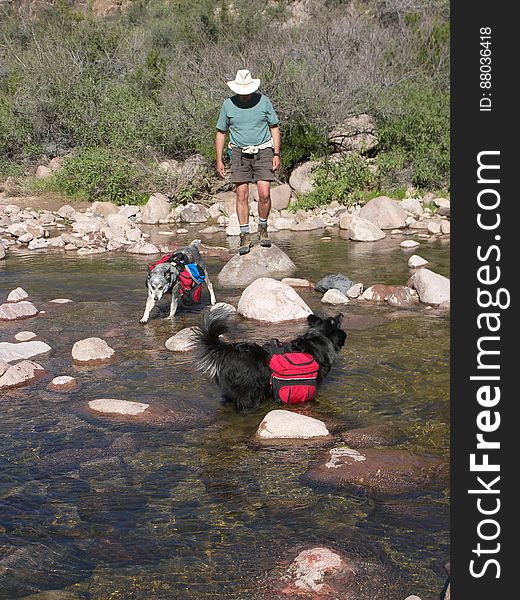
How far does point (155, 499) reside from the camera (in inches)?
156

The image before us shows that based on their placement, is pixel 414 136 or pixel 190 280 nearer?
pixel 190 280

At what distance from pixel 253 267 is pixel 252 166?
1.57 meters

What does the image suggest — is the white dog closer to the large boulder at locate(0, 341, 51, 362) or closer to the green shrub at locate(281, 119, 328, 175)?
the large boulder at locate(0, 341, 51, 362)

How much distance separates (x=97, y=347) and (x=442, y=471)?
3.54m

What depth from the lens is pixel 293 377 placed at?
5230 mm

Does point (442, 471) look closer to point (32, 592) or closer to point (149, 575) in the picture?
point (149, 575)

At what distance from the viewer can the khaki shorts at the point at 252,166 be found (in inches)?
374

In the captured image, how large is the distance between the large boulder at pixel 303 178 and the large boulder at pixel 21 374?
13.0 m

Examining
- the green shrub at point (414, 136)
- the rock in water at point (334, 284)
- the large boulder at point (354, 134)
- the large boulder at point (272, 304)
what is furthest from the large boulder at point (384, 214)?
the large boulder at point (272, 304)

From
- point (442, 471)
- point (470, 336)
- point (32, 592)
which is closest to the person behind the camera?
point (470, 336)

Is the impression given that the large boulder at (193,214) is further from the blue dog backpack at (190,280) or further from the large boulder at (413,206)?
the blue dog backpack at (190,280)

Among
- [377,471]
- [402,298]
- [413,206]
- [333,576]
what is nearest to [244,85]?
[402,298]

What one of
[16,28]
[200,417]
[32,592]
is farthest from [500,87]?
[16,28]

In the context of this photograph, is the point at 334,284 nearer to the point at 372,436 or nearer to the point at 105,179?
the point at 372,436
